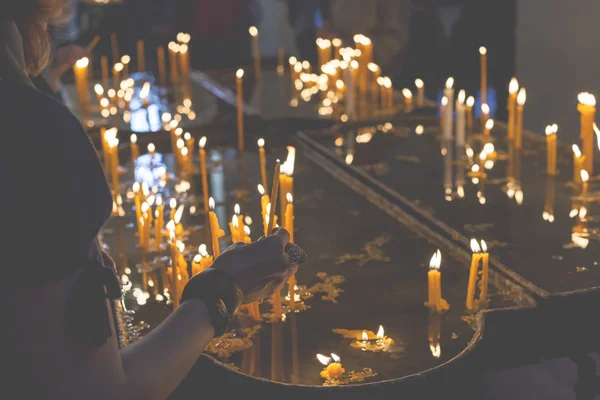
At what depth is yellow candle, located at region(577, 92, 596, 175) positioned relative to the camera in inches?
103

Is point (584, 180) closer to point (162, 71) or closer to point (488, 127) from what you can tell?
point (488, 127)

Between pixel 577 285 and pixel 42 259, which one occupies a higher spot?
pixel 42 259

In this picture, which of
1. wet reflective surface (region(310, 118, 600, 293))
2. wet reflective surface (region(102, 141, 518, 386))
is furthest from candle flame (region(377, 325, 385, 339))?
wet reflective surface (region(310, 118, 600, 293))

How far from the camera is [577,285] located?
1.79 metres

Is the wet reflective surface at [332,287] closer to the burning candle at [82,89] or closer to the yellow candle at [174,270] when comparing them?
the yellow candle at [174,270]

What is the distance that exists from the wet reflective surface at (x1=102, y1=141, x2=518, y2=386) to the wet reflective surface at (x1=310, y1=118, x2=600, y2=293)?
14 cm

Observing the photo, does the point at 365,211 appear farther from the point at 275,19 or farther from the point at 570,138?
the point at 275,19

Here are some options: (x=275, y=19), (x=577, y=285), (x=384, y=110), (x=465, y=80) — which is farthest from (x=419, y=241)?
(x=275, y=19)

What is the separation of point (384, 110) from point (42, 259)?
2929 millimetres

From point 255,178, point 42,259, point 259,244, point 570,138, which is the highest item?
point 42,259

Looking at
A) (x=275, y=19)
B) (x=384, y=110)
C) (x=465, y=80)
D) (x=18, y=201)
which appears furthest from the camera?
(x=275, y=19)

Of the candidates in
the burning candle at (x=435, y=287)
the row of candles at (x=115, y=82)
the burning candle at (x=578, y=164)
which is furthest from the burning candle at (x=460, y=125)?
the row of candles at (x=115, y=82)

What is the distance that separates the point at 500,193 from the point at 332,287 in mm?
835

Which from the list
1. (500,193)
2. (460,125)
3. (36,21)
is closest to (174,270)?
(36,21)
